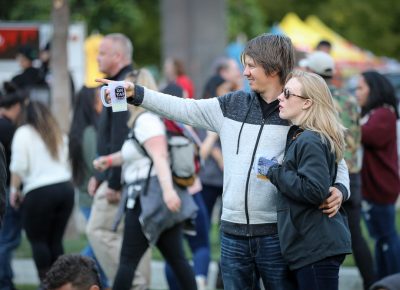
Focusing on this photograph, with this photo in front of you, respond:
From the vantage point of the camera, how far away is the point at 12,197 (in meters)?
8.12

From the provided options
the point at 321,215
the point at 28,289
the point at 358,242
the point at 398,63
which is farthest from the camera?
the point at 398,63

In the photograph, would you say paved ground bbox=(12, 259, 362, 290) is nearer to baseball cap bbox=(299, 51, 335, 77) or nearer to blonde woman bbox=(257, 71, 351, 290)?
baseball cap bbox=(299, 51, 335, 77)

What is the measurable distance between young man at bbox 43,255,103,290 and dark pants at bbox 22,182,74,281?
2.76 metres

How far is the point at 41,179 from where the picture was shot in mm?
7840

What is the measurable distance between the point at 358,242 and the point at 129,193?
2.09m

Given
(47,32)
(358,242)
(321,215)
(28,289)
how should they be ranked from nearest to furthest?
1. (321,215)
2. (358,242)
3. (28,289)
4. (47,32)

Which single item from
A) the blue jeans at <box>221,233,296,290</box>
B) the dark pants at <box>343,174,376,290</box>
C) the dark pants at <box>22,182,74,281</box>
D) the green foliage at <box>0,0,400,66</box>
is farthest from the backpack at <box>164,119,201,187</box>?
the green foliage at <box>0,0,400,66</box>

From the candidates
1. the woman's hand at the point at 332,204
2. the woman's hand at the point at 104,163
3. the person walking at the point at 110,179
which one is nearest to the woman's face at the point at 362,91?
the person walking at the point at 110,179

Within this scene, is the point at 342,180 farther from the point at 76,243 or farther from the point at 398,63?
the point at 398,63

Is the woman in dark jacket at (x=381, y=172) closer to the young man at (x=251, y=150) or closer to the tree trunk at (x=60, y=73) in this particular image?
the young man at (x=251, y=150)

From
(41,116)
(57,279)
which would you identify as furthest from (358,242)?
(57,279)

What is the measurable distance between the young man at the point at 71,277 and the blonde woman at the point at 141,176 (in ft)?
4.79

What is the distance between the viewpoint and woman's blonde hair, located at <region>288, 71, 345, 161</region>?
4.78 metres

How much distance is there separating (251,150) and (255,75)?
0.39 meters
